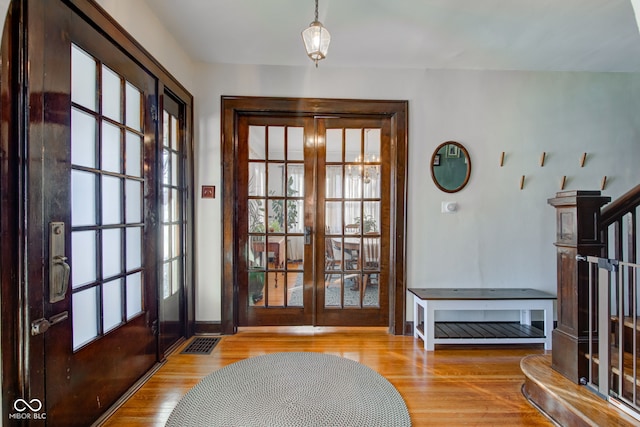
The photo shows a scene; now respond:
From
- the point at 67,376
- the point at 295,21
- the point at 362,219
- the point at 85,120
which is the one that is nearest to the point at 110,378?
the point at 67,376

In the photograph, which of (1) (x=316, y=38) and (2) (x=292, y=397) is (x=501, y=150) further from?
(2) (x=292, y=397)

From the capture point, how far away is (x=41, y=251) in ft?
4.12

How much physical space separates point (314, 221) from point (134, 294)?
63.4 inches

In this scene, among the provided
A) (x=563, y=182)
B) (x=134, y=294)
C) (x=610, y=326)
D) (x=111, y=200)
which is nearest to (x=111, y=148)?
(x=111, y=200)

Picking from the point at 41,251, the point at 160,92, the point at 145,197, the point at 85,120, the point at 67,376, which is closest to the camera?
the point at 41,251

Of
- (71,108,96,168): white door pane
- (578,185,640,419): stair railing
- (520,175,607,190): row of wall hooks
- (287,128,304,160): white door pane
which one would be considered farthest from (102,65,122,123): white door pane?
(520,175,607,190): row of wall hooks

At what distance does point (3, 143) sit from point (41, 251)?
1.50 ft

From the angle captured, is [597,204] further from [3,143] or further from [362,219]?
[3,143]

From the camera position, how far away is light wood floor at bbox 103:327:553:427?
1.70m

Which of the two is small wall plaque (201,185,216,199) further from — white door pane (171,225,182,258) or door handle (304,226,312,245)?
door handle (304,226,312,245)

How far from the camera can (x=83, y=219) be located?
1.52m

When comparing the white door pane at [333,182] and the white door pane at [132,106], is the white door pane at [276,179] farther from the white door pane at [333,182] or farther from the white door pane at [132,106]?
the white door pane at [132,106]

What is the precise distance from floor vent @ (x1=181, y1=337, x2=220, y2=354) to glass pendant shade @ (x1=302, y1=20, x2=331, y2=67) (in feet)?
7.97

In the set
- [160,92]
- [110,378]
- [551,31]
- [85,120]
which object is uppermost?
[551,31]
